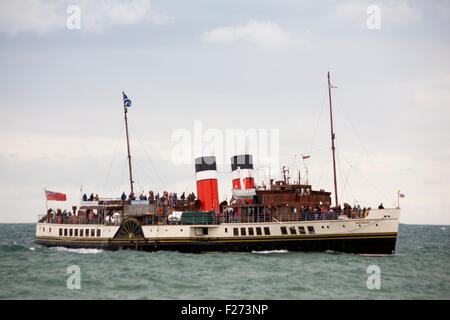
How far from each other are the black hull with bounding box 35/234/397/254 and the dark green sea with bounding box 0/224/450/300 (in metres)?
0.95

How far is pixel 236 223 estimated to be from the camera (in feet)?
152

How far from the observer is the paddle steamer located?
4403 centimetres

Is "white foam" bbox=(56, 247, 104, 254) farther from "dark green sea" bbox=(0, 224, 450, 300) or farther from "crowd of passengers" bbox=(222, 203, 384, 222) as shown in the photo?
"crowd of passengers" bbox=(222, 203, 384, 222)

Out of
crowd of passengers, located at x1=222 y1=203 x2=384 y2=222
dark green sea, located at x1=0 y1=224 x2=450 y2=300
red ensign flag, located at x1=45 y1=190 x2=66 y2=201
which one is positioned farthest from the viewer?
red ensign flag, located at x1=45 y1=190 x2=66 y2=201

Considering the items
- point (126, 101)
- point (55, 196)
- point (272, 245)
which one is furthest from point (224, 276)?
point (126, 101)

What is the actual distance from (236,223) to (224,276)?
12.7 meters

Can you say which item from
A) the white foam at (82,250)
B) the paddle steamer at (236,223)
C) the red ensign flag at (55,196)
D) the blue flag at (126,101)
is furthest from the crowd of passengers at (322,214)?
the red ensign flag at (55,196)

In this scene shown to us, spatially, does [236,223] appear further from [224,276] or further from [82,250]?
[82,250]

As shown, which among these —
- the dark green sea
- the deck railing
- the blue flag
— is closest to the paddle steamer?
the deck railing

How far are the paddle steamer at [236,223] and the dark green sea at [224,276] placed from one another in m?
1.49

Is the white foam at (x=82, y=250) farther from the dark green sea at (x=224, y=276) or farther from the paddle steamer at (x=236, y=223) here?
the dark green sea at (x=224, y=276)

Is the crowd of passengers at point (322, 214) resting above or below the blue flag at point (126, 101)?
below

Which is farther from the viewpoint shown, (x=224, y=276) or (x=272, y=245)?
(x=272, y=245)

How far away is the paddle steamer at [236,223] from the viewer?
1734 inches
